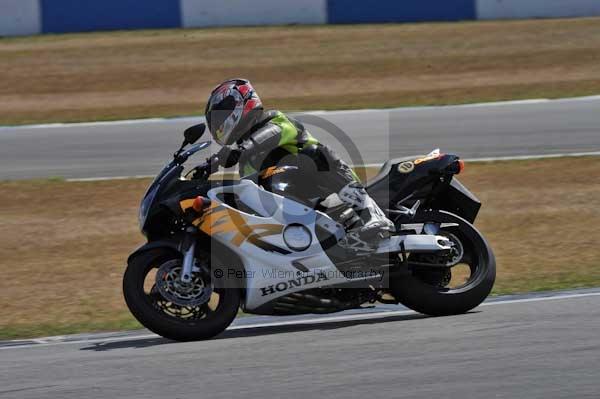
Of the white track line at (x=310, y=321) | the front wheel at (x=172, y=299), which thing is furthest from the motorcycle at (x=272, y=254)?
the white track line at (x=310, y=321)

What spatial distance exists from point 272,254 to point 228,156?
64 cm

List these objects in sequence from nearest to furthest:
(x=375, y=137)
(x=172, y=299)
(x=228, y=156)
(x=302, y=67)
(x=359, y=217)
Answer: (x=172, y=299), (x=228, y=156), (x=359, y=217), (x=375, y=137), (x=302, y=67)

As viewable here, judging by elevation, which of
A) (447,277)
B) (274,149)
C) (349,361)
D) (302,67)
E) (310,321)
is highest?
(274,149)

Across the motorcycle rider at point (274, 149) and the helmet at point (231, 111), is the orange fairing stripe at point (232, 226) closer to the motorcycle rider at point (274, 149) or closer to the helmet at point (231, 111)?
the motorcycle rider at point (274, 149)

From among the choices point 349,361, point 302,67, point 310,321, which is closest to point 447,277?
point 310,321

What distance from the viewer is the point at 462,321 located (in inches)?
253

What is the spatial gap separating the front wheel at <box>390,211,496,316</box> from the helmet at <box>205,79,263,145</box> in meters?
1.25

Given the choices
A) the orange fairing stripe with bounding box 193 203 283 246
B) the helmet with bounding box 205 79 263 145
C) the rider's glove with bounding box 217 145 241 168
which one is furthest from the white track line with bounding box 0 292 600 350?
the helmet with bounding box 205 79 263 145

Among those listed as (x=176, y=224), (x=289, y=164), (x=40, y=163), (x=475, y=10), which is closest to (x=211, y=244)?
(x=176, y=224)

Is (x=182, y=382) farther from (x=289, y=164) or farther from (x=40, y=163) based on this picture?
(x=40, y=163)

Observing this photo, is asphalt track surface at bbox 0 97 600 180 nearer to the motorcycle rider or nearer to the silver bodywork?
the motorcycle rider

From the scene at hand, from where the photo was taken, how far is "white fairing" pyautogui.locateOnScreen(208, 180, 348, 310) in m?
6.46

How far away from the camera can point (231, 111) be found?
6.53m

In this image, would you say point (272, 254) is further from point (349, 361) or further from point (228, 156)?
point (349, 361)
